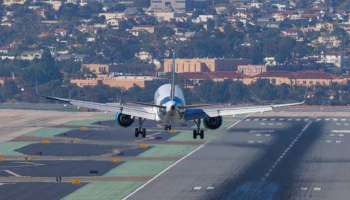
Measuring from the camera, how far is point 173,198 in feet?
656

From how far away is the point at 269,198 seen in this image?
200 meters

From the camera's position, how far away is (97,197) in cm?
19912

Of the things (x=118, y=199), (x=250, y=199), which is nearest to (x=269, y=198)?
(x=250, y=199)

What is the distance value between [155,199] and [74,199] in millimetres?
8212

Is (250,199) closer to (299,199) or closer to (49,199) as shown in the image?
(299,199)

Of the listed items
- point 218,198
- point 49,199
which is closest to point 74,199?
point 49,199

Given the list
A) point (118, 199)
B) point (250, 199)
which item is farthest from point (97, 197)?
point (250, 199)

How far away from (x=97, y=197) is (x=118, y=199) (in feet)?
7.95

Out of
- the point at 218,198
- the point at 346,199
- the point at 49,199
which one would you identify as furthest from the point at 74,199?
the point at 346,199

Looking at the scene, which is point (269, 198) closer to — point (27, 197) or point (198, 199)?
point (198, 199)

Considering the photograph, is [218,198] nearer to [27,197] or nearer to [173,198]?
[173,198]

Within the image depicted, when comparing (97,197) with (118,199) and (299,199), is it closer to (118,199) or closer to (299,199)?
(118,199)

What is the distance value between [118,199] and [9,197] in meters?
11.1

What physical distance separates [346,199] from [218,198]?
12.9 metres
